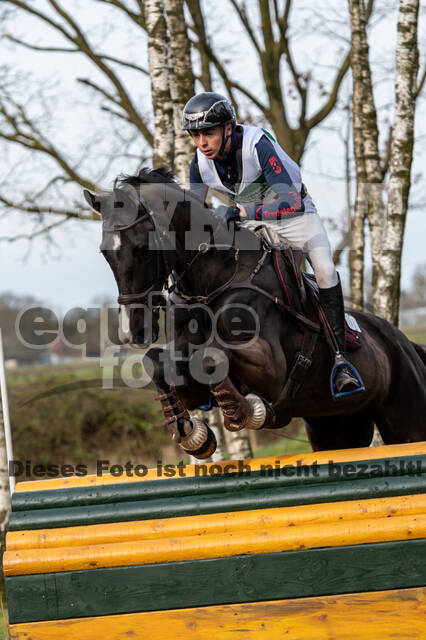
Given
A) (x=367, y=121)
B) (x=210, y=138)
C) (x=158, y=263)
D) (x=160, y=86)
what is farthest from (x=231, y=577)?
(x=367, y=121)

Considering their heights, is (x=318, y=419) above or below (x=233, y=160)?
below

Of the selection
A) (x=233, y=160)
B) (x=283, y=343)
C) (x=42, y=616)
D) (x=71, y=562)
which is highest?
(x=233, y=160)

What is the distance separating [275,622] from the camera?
2754 millimetres

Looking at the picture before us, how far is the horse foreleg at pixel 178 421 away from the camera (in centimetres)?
336

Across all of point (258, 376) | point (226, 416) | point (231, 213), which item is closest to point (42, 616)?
point (226, 416)

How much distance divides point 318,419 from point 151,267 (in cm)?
200

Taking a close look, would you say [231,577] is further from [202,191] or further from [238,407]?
[202,191]

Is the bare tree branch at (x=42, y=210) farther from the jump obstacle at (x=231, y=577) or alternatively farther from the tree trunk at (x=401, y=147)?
the jump obstacle at (x=231, y=577)

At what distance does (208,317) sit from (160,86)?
3914 mm

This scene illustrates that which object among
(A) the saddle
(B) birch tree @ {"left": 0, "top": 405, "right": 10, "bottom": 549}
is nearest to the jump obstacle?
(A) the saddle

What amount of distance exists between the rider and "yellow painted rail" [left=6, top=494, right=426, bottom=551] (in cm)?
110

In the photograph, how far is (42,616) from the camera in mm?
2758

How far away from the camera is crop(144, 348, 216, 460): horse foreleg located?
336cm

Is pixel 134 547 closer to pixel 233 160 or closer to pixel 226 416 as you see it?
pixel 226 416
